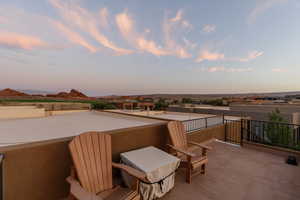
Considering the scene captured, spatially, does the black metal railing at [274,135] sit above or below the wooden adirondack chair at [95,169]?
below

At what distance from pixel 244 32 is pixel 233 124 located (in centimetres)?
501

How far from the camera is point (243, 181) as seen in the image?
2.41 metres

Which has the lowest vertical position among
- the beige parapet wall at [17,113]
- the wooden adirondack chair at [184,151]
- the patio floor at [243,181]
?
the patio floor at [243,181]

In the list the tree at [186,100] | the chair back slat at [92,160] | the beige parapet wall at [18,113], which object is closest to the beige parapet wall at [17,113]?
the beige parapet wall at [18,113]

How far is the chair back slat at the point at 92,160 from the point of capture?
157 cm

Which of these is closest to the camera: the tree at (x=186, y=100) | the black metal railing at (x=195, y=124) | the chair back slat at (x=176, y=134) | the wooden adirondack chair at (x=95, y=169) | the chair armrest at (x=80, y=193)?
the chair armrest at (x=80, y=193)

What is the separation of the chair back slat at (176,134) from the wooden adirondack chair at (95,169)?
1.31m

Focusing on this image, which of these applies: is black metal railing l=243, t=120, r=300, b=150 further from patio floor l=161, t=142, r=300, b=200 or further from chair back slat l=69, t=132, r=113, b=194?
chair back slat l=69, t=132, r=113, b=194

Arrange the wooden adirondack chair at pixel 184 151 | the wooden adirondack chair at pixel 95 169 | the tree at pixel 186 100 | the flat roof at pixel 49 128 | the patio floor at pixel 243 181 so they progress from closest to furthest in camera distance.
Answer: the wooden adirondack chair at pixel 95 169
the patio floor at pixel 243 181
the wooden adirondack chair at pixel 184 151
the flat roof at pixel 49 128
the tree at pixel 186 100

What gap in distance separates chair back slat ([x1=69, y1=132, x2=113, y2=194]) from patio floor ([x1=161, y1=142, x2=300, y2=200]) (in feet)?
3.15

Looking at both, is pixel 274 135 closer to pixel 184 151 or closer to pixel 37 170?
pixel 184 151

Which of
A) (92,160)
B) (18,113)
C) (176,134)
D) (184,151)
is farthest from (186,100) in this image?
(92,160)

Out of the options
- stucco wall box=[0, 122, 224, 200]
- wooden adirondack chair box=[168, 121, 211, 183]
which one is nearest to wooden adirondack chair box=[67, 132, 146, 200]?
stucco wall box=[0, 122, 224, 200]

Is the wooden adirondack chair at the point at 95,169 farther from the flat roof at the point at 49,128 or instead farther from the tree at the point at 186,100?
the tree at the point at 186,100
